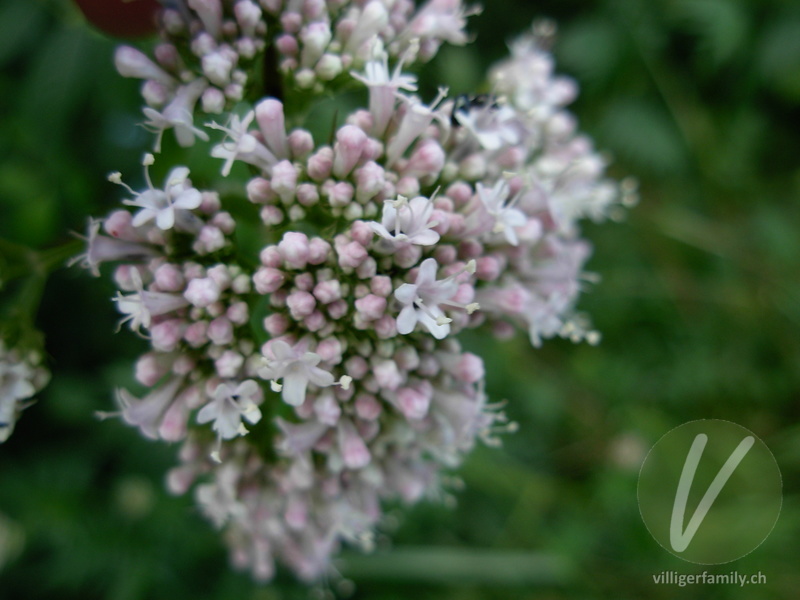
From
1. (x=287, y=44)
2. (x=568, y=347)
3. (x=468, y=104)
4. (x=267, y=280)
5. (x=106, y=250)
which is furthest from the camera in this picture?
(x=568, y=347)

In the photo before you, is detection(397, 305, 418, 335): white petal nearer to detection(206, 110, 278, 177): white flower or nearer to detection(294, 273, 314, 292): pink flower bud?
detection(294, 273, 314, 292): pink flower bud

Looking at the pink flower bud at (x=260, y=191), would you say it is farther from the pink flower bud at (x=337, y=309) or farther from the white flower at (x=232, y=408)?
the white flower at (x=232, y=408)

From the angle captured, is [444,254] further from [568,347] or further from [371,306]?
[568,347]

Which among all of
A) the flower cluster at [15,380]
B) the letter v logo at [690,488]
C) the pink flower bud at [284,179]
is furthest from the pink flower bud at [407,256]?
the letter v logo at [690,488]

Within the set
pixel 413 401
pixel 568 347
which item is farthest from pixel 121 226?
pixel 568 347

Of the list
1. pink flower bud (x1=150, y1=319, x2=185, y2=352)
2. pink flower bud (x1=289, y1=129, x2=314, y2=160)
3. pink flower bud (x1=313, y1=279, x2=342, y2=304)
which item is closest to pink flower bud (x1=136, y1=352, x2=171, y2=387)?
pink flower bud (x1=150, y1=319, x2=185, y2=352)

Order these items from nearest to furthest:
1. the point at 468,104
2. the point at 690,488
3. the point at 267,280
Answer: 1. the point at 267,280
2. the point at 468,104
3. the point at 690,488
